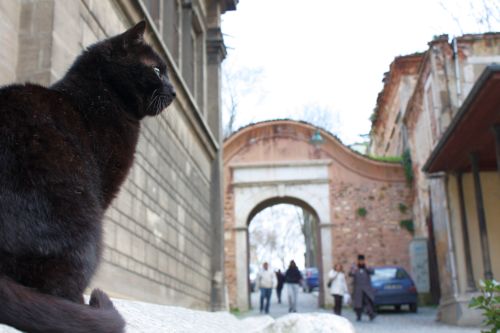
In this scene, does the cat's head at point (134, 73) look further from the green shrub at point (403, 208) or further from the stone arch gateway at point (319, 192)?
the green shrub at point (403, 208)

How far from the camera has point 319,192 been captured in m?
22.3

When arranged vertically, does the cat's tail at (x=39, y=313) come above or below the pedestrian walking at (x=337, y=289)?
below

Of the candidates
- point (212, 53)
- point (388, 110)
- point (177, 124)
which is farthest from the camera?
point (388, 110)

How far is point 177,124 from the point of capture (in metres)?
10.2

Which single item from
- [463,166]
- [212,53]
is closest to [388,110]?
[463,166]

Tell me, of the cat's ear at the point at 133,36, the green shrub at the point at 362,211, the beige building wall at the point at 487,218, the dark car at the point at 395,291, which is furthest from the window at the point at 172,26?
the green shrub at the point at 362,211

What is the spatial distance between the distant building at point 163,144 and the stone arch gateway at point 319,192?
27.6 ft

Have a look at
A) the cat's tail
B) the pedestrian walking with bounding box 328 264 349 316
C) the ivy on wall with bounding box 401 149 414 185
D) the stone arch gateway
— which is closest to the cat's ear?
the cat's tail

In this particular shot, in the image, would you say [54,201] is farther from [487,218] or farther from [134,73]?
[487,218]

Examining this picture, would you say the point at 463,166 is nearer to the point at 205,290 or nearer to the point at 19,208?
the point at 205,290

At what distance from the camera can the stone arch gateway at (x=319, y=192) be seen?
21562mm

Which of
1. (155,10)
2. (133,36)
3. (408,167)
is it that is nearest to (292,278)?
(408,167)

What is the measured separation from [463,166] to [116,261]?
34.2ft

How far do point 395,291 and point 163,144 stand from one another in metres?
10.7
